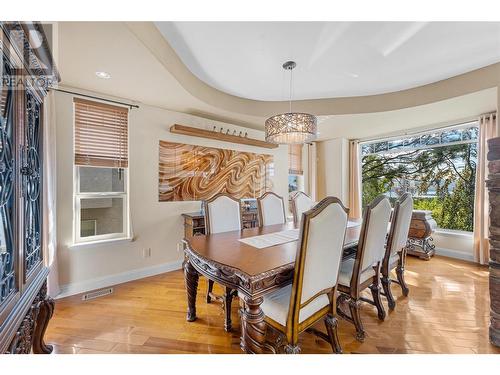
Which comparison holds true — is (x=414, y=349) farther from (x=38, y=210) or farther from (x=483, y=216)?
(x=483, y=216)

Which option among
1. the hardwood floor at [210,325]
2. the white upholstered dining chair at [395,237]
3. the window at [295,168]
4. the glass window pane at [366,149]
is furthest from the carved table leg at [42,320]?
the glass window pane at [366,149]

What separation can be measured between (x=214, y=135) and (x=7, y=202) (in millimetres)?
2682

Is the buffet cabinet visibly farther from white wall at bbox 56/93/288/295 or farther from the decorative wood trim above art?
the decorative wood trim above art

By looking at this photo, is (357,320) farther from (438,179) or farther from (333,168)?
(333,168)

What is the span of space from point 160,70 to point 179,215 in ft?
6.42

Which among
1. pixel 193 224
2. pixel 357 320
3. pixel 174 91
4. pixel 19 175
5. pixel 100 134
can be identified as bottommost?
pixel 357 320

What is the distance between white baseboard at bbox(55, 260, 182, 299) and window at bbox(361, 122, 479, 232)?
4.44m

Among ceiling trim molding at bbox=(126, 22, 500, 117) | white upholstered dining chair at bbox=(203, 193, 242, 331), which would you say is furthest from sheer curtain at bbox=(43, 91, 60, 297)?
white upholstered dining chair at bbox=(203, 193, 242, 331)

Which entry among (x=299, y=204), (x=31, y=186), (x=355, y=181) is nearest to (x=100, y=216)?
(x=31, y=186)

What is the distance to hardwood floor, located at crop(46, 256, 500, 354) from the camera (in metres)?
1.67

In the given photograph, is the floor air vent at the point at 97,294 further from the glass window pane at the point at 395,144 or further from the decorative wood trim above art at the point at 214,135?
the glass window pane at the point at 395,144

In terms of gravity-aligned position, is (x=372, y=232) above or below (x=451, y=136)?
below

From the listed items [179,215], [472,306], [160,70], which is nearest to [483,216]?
[472,306]

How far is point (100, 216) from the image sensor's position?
2844mm
